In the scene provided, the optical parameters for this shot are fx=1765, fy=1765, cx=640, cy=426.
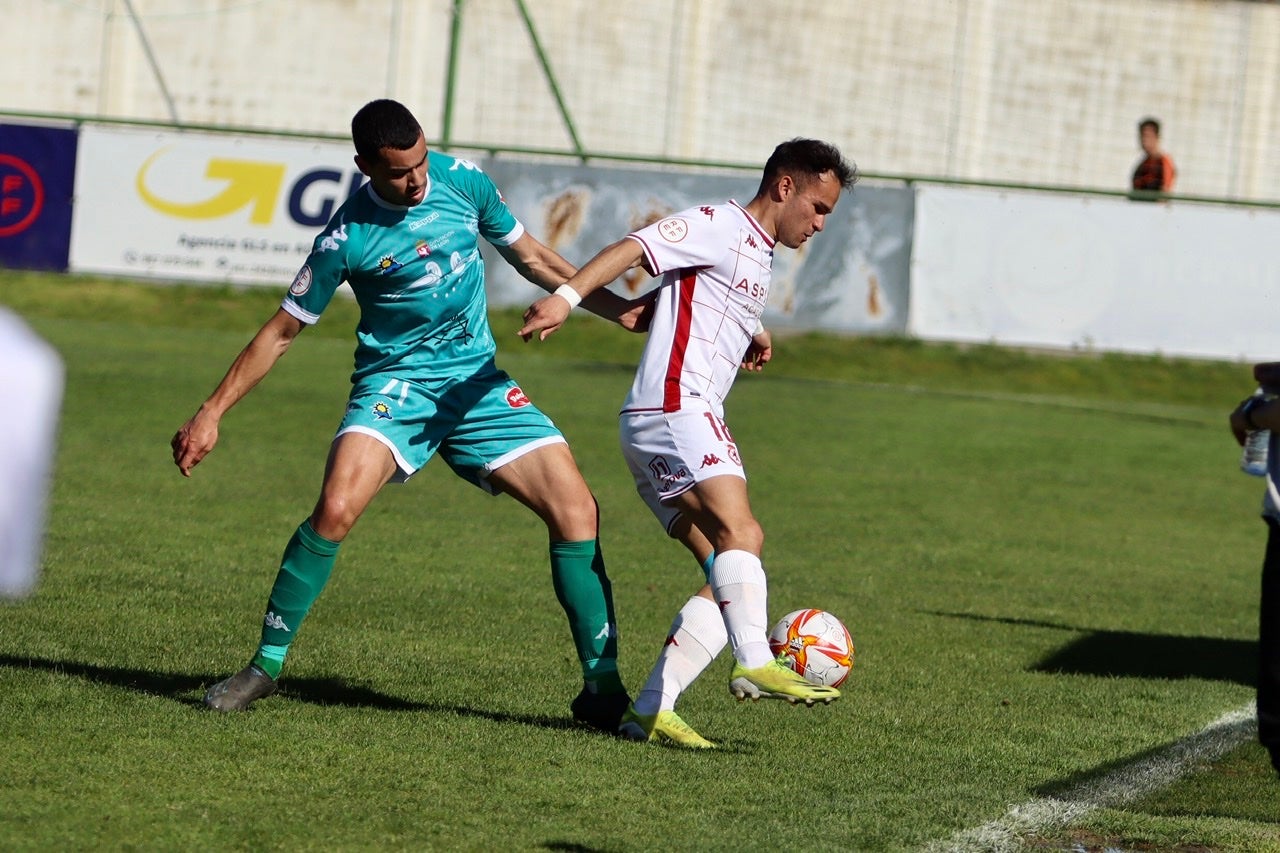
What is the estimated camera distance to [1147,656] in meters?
8.02

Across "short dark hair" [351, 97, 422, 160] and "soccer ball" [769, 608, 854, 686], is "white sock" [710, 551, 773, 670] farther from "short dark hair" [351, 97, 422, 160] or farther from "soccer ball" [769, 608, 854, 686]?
"short dark hair" [351, 97, 422, 160]

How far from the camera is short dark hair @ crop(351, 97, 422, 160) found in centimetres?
559

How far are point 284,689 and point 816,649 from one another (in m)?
1.86

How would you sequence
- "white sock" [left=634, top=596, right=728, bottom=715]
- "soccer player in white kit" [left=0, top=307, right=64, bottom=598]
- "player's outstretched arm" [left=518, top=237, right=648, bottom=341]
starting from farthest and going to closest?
"white sock" [left=634, top=596, right=728, bottom=715] < "player's outstretched arm" [left=518, top=237, right=648, bottom=341] < "soccer player in white kit" [left=0, top=307, right=64, bottom=598]

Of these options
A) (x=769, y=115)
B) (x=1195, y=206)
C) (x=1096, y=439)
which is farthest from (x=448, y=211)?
(x=769, y=115)

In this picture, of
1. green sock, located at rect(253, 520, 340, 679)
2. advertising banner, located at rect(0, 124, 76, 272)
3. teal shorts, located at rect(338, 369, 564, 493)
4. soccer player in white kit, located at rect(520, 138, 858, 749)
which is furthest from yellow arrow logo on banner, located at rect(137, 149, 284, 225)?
soccer player in white kit, located at rect(520, 138, 858, 749)

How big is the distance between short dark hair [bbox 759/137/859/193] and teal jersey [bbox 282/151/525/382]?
39.7 inches

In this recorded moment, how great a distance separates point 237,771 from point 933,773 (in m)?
2.15

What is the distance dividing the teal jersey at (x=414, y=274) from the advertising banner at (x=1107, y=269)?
14.2 metres

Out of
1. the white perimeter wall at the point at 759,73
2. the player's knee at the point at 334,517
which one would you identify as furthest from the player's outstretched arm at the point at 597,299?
the white perimeter wall at the point at 759,73

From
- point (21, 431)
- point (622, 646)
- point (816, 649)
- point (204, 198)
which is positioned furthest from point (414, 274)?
point (204, 198)

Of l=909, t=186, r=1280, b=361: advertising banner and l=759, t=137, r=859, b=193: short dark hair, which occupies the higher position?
l=759, t=137, r=859, b=193: short dark hair

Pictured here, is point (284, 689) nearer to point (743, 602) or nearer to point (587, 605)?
point (587, 605)

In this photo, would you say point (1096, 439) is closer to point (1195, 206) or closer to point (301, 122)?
point (1195, 206)
